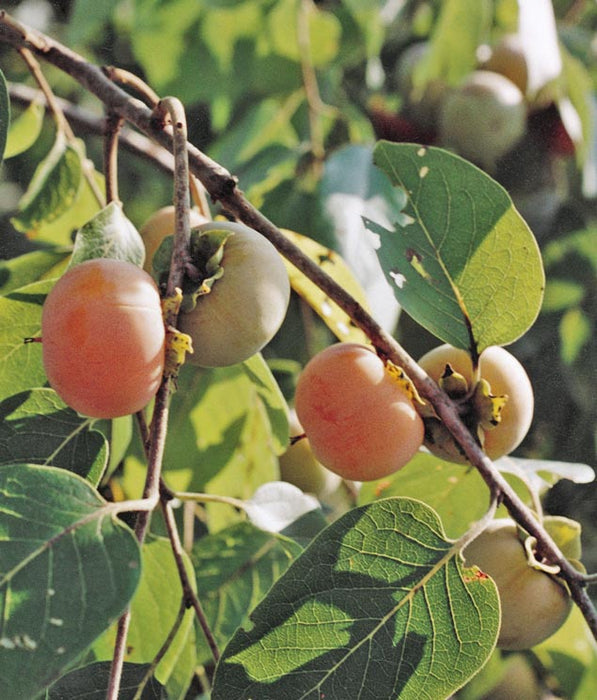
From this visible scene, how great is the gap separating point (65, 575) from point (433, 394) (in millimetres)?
351

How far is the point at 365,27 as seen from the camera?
203cm

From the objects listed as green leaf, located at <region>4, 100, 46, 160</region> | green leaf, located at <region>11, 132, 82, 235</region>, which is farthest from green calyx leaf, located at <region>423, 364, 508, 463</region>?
green leaf, located at <region>4, 100, 46, 160</region>

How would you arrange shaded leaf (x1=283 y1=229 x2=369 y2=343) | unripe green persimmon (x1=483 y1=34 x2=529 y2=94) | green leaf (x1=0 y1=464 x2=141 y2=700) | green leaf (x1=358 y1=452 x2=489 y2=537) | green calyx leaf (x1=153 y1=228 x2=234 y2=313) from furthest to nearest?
unripe green persimmon (x1=483 y1=34 x2=529 y2=94)
green leaf (x1=358 y1=452 x2=489 y2=537)
shaded leaf (x1=283 y1=229 x2=369 y2=343)
green calyx leaf (x1=153 y1=228 x2=234 y2=313)
green leaf (x1=0 y1=464 x2=141 y2=700)

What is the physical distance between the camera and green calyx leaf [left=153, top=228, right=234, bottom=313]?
2.40 feet

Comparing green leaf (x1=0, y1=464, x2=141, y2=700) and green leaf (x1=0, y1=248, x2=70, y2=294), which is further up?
green leaf (x1=0, y1=464, x2=141, y2=700)

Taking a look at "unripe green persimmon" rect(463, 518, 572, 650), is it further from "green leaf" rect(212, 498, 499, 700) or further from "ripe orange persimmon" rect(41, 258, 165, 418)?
"ripe orange persimmon" rect(41, 258, 165, 418)

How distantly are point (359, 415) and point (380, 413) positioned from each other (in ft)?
0.06

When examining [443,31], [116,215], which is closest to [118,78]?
[116,215]

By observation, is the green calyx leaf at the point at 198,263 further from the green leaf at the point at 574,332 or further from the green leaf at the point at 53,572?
the green leaf at the point at 574,332

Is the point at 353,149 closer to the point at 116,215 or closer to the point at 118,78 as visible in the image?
the point at 118,78

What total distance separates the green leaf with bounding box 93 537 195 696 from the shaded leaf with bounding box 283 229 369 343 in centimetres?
28

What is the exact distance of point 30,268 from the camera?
45.1 inches

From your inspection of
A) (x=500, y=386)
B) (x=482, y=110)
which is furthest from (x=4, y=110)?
(x=482, y=110)

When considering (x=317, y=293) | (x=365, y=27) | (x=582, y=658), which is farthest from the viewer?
(x=365, y=27)
